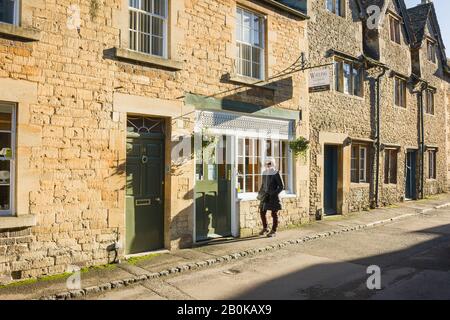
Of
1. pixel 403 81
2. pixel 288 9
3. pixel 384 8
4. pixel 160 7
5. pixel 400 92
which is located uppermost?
pixel 384 8

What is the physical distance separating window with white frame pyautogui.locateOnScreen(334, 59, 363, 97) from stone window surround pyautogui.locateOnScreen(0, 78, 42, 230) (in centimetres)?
1113

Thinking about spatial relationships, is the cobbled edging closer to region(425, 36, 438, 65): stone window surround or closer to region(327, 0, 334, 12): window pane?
region(327, 0, 334, 12): window pane

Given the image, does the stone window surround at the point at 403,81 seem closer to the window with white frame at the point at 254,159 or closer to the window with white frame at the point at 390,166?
the window with white frame at the point at 390,166

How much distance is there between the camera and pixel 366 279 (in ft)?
22.1

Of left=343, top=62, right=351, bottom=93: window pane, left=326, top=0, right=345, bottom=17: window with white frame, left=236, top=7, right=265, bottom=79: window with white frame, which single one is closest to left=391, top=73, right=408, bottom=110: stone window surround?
left=343, top=62, right=351, bottom=93: window pane

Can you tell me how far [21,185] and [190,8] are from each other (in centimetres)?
544

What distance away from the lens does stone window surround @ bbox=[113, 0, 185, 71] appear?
7734 mm

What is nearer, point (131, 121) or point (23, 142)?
point (23, 142)

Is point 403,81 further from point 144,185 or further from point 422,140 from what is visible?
point 144,185

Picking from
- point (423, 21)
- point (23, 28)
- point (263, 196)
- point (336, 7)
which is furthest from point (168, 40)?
point (423, 21)

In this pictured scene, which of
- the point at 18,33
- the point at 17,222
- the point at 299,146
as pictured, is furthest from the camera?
Answer: the point at 299,146

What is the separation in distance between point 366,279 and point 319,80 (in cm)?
675
